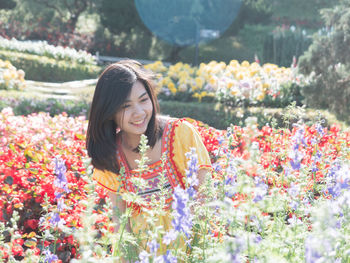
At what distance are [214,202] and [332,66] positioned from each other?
625 cm

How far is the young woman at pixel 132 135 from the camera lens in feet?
7.06

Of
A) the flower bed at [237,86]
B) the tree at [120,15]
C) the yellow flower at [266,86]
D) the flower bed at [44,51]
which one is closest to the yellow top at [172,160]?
the flower bed at [237,86]

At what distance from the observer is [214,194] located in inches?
57.5

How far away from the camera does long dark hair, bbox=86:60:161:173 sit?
214 cm

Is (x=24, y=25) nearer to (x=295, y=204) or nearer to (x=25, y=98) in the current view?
(x=25, y=98)

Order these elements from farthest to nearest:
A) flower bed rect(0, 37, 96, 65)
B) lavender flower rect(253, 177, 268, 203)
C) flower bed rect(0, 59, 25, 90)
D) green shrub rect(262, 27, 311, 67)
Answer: green shrub rect(262, 27, 311, 67) < flower bed rect(0, 37, 96, 65) < flower bed rect(0, 59, 25, 90) < lavender flower rect(253, 177, 268, 203)

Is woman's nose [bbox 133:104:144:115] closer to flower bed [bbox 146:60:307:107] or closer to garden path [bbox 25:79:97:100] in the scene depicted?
flower bed [bbox 146:60:307:107]

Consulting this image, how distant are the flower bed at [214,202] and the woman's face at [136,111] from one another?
15.1 inches

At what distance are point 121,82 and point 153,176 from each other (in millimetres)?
536

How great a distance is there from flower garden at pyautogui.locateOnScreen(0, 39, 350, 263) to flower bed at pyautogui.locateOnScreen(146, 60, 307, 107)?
0.08 ft

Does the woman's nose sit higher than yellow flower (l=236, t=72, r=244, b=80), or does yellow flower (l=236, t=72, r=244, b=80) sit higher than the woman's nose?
yellow flower (l=236, t=72, r=244, b=80)

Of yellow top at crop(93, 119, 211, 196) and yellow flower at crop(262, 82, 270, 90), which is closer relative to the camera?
yellow top at crop(93, 119, 211, 196)

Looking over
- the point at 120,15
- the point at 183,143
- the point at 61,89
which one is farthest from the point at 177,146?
the point at 120,15

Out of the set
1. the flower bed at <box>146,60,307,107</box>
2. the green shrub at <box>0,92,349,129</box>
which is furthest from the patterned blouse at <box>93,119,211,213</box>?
the flower bed at <box>146,60,307,107</box>
